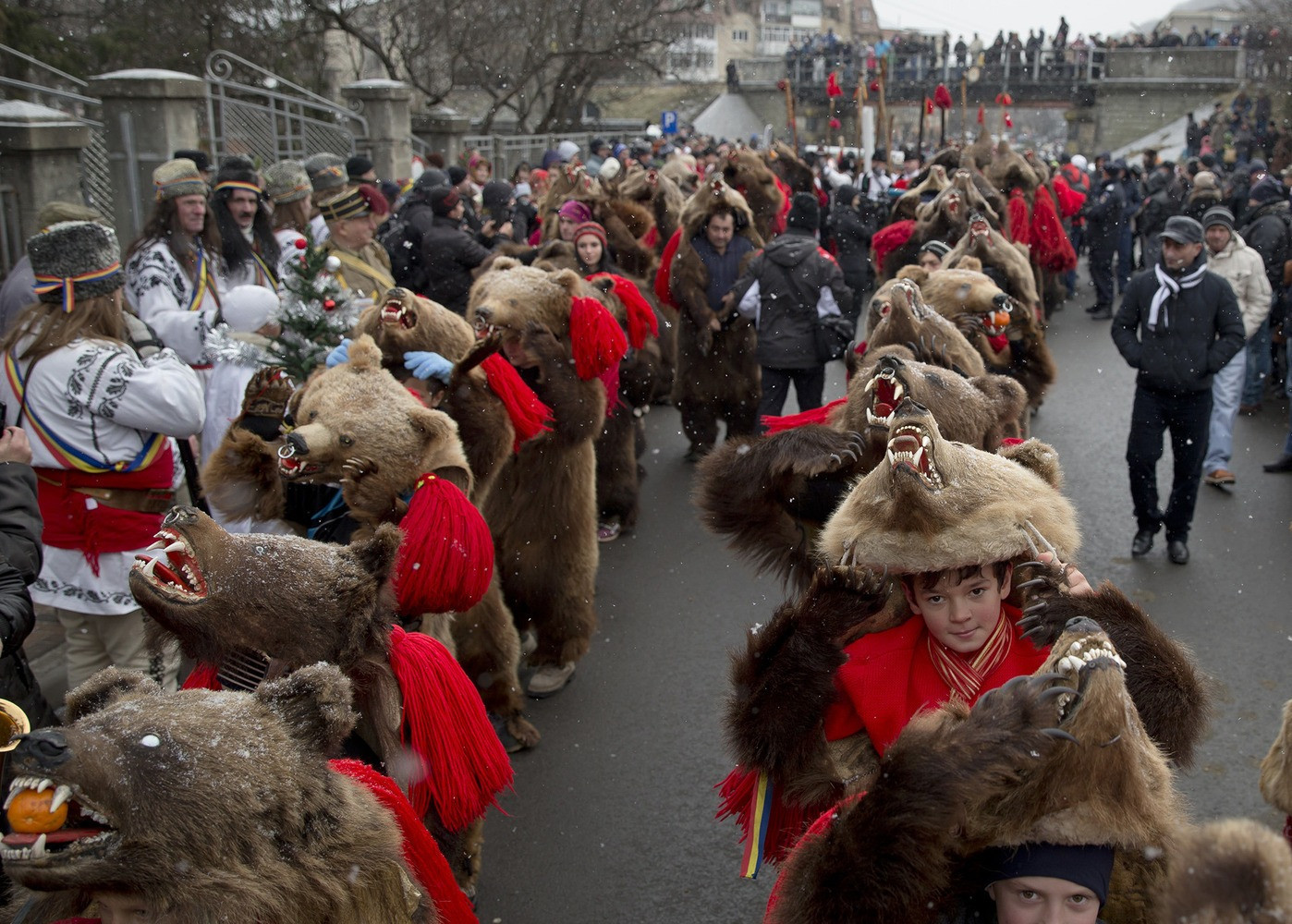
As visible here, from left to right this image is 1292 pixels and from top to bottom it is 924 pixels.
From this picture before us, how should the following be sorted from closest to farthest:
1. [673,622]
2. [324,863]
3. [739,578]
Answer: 1. [324,863]
2. [673,622]
3. [739,578]

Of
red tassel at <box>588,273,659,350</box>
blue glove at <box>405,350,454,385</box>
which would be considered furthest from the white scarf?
blue glove at <box>405,350,454,385</box>

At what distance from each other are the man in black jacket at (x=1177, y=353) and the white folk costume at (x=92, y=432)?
5.45 m

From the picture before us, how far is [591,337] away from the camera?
16.8 feet

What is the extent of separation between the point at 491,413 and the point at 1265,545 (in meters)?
5.70

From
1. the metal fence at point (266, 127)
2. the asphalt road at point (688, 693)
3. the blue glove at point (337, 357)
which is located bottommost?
the asphalt road at point (688, 693)

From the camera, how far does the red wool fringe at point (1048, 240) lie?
38.2ft

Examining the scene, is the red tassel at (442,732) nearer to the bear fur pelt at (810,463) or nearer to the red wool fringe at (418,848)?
the red wool fringe at (418,848)

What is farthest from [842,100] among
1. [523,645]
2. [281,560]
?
[281,560]

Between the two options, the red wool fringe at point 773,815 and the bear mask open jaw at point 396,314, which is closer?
the red wool fringe at point 773,815

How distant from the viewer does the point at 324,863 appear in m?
1.74

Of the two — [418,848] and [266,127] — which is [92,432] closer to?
[418,848]

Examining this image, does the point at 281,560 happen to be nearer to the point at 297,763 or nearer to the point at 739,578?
the point at 297,763

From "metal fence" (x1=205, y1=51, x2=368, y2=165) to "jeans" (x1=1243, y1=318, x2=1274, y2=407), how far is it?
31.4 ft

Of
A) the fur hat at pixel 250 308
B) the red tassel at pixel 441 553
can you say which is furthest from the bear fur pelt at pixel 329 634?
the fur hat at pixel 250 308
